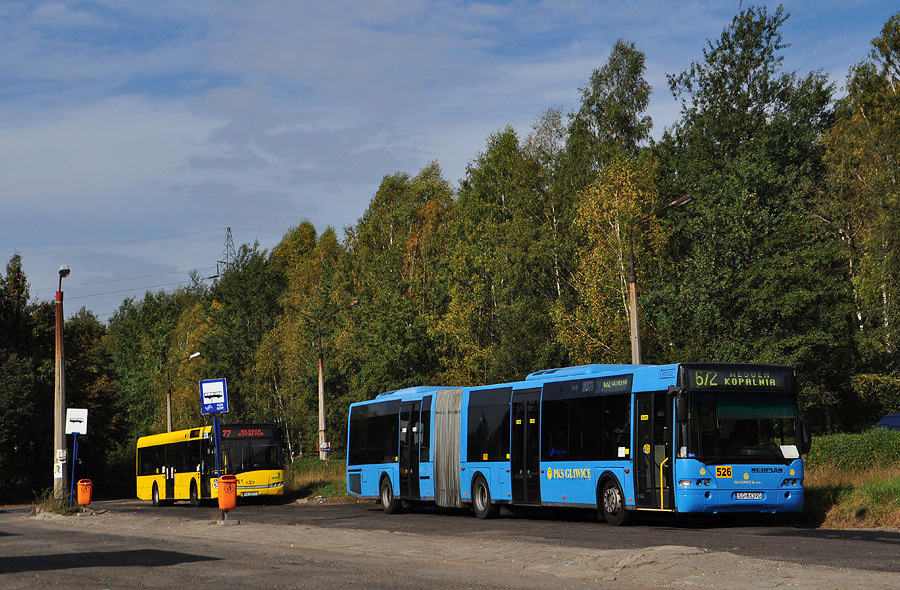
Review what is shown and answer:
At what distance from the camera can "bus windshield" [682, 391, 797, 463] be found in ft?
67.7

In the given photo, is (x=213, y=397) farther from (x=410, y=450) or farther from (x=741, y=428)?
(x=741, y=428)

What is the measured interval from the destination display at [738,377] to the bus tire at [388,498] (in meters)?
12.3

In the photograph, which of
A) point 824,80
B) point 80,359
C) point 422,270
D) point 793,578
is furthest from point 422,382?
point 793,578

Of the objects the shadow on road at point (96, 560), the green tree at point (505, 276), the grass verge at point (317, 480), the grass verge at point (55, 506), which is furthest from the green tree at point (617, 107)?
the shadow on road at point (96, 560)

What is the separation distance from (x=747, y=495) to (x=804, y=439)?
1.62 meters

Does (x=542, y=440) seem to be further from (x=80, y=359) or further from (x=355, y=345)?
(x=80, y=359)

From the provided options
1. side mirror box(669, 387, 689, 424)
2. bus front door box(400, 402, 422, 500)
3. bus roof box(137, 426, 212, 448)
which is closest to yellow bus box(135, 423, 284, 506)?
bus roof box(137, 426, 212, 448)

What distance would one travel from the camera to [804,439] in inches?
831

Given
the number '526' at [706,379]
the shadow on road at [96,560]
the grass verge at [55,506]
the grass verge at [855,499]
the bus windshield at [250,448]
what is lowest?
the grass verge at [55,506]

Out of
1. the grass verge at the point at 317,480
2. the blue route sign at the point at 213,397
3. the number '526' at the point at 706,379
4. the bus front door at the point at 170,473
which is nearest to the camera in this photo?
the number '526' at the point at 706,379

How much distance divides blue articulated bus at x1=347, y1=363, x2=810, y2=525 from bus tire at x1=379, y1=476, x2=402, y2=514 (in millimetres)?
1048

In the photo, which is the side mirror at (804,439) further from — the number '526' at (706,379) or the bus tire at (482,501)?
the bus tire at (482,501)

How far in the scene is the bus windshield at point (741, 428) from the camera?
20641 millimetres

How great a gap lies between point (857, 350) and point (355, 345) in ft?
87.4
